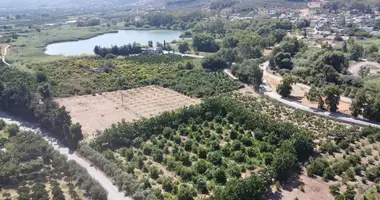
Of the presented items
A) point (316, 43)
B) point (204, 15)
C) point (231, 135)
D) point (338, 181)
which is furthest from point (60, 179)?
point (204, 15)

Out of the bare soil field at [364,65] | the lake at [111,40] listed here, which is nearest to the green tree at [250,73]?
the bare soil field at [364,65]

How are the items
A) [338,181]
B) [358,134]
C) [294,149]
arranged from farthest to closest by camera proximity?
[358,134] < [294,149] < [338,181]

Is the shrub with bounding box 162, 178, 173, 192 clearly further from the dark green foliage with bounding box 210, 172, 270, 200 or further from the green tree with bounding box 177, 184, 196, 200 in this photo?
the dark green foliage with bounding box 210, 172, 270, 200

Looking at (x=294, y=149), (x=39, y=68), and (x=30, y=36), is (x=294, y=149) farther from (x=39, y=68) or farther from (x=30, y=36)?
(x=30, y=36)

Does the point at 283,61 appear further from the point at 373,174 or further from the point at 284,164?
the point at 284,164

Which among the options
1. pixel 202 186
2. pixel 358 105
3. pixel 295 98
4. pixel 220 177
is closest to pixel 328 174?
pixel 220 177

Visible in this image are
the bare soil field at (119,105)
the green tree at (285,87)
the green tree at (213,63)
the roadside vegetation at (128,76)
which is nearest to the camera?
the bare soil field at (119,105)

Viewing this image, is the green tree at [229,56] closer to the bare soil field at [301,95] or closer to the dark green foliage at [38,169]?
the bare soil field at [301,95]

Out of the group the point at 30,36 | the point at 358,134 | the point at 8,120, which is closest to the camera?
the point at 358,134
